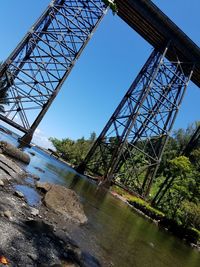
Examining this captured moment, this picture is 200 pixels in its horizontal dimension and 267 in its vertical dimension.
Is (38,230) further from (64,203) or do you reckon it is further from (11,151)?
(11,151)

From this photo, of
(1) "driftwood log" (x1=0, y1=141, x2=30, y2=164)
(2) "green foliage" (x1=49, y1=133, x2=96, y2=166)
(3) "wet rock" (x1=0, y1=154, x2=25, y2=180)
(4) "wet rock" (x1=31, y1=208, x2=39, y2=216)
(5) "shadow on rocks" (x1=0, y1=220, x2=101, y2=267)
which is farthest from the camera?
(2) "green foliage" (x1=49, y1=133, x2=96, y2=166)

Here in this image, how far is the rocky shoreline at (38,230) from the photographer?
345 cm

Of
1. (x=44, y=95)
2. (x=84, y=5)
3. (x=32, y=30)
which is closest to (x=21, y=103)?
(x=44, y=95)

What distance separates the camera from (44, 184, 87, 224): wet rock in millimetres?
6148

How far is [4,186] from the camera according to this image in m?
5.62

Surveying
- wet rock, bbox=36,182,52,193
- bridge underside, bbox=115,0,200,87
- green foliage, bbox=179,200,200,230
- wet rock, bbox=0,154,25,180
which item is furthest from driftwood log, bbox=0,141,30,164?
bridge underside, bbox=115,0,200,87

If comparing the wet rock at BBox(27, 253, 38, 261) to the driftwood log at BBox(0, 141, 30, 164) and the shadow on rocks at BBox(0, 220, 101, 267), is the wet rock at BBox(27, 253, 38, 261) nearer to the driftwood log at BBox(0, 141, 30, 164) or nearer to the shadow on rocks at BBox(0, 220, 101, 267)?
the shadow on rocks at BBox(0, 220, 101, 267)

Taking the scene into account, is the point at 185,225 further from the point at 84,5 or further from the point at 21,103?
the point at 84,5

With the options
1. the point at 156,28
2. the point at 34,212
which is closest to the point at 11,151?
the point at 34,212

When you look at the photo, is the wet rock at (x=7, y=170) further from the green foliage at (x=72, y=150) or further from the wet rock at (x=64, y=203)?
the green foliage at (x=72, y=150)

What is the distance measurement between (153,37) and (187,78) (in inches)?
135

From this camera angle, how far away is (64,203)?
6473 mm

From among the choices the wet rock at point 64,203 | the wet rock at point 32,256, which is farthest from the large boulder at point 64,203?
the wet rock at point 32,256

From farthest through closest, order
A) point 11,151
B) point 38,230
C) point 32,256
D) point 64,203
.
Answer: point 11,151
point 64,203
point 38,230
point 32,256
